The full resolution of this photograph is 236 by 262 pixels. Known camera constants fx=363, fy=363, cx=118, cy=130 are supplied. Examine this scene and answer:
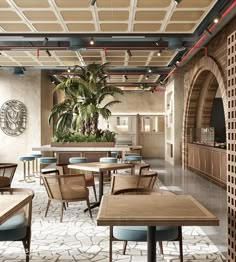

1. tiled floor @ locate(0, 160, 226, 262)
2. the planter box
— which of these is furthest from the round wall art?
tiled floor @ locate(0, 160, 226, 262)

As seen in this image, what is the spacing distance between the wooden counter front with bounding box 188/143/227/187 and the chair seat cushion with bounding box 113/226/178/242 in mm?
5303

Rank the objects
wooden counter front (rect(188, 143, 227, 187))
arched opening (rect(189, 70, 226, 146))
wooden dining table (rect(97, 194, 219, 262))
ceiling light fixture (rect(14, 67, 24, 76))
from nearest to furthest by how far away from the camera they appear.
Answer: wooden dining table (rect(97, 194, 219, 262)), wooden counter front (rect(188, 143, 227, 187)), arched opening (rect(189, 70, 226, 146)), ceiling light fixture (rect(14, 67, 24, 76))

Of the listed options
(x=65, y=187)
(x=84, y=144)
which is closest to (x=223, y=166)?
(x=84, y=144)

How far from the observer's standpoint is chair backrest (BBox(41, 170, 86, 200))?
17.5 feet

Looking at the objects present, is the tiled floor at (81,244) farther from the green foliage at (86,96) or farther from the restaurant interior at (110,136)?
the green foliage at (86,96)

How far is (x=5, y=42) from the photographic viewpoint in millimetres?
9344

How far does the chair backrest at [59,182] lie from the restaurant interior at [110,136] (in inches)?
0.6

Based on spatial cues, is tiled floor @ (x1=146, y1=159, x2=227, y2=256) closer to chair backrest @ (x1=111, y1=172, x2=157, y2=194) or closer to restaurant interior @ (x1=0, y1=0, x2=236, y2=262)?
restaurant interior @ (x1=0, y1=0, x2=236, y2=262)

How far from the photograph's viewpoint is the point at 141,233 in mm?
3094

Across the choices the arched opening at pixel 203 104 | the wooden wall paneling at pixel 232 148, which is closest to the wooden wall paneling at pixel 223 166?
the arched opening at pixel 203 104

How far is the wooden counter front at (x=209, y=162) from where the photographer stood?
27.5ft

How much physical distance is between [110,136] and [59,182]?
208 inches

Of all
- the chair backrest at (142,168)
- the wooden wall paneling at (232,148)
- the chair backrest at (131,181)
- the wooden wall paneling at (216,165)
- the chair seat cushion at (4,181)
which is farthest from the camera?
the wooden wall paneling at (216,165)

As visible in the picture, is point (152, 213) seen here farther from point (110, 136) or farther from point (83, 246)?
point (110, 136)
